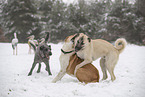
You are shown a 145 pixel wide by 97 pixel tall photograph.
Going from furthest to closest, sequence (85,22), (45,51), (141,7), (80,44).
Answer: (85,22)
(141,7)
(45,51)
(80,44)

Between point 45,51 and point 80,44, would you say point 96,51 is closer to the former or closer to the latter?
point 80,44

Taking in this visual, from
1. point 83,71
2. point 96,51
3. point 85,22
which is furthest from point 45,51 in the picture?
point 85,22

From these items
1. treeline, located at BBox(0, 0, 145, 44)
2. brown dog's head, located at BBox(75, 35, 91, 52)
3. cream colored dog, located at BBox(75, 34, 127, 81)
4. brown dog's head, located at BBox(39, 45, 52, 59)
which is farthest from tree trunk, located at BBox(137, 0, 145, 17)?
brown dog's head, located at BBox(39, 45, 52, 59)

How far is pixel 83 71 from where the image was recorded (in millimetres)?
3789

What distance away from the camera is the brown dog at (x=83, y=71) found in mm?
3803

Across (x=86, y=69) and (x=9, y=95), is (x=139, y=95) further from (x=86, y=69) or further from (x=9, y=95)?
(x=9, y=95)

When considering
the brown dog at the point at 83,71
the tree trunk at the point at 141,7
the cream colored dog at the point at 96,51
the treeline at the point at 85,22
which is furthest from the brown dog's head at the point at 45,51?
the tree trunk at the point at 141,7

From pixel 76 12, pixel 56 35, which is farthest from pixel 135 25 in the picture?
pixel 56 35

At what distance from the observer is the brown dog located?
3803mm

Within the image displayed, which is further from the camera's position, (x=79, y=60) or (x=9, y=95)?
(x=79, y=60)

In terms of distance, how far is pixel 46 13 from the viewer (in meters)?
30.4

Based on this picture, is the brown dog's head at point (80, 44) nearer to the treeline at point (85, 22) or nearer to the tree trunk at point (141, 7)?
the treeline at point (85, 22)

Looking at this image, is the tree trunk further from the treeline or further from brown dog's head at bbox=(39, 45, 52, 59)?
brown dog's head at bbox=(39, 45, 52, 59)

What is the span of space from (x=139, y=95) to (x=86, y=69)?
145 centimetres
